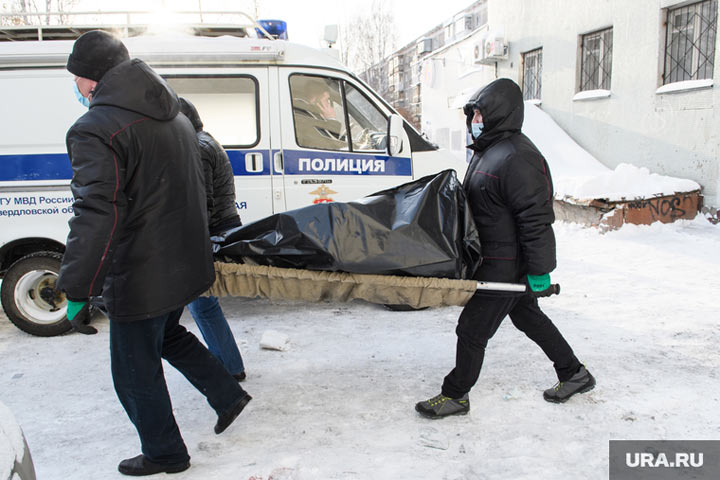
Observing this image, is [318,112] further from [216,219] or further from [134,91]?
[134,91]

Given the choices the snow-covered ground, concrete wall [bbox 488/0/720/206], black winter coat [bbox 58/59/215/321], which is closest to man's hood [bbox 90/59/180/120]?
black winter coat [bbox 58/59/215/321]

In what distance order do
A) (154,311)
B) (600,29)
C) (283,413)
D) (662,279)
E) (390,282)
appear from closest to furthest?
1. (154,311)
2. (390,282)
3. (283,413)
4. (662,279)
5. (600,29)

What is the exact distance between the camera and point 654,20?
850 centimetres

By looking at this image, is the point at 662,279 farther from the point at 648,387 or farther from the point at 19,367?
the point at 19,367

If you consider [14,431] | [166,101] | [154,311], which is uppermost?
[166,101]

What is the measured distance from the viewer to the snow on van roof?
448 centimetres

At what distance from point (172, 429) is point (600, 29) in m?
10.2

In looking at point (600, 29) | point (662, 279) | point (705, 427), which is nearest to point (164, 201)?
point (705, 427)

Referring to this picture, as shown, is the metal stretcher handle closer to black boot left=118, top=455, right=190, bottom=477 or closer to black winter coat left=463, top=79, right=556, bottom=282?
black winter coat left=463, top=79, right=556, bottom=282

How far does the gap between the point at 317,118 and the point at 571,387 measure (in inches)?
121

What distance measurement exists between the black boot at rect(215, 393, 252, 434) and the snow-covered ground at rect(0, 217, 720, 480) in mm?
61

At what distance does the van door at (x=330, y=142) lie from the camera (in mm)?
4879

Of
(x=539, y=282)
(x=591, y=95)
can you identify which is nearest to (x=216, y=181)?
(x=539, y=282)

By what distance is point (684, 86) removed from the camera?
790cm
